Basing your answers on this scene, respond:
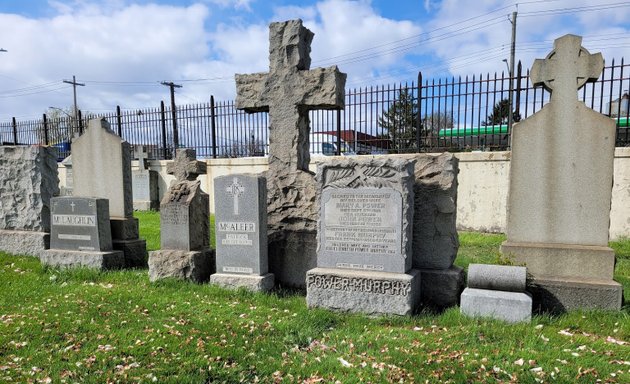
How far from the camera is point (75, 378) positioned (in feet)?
9.73

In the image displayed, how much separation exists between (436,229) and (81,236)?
16.5ft

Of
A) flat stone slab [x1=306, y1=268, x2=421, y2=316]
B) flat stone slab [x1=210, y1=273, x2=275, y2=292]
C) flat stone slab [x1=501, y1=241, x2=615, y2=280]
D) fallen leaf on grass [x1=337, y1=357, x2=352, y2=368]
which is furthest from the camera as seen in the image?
flat stone slab [x1=210, y1=273, x2=275, y2=292]

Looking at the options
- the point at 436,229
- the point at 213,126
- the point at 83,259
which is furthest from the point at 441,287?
the point at 213,126

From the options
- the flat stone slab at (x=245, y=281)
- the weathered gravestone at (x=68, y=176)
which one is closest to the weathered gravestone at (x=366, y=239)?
the flat stone slab at (x=245, y=281)

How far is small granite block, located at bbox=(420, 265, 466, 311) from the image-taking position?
4.55 m

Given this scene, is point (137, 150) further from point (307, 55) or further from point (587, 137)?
point (587, 137)

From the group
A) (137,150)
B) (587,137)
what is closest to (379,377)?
(587,137)

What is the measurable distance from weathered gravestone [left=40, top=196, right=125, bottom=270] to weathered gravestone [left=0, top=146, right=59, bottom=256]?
1.01 m

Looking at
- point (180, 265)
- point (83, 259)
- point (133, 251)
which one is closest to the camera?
point (180, 265)

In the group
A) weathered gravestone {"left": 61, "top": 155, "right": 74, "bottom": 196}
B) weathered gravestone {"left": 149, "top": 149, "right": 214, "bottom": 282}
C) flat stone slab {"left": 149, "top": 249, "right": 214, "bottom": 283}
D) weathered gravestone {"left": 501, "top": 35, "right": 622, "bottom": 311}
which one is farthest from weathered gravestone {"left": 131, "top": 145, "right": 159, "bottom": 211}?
weathered gravestone {"left": 501, "top": 35, "right": 622, "bottom": 311}

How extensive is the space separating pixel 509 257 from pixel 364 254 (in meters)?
1.62

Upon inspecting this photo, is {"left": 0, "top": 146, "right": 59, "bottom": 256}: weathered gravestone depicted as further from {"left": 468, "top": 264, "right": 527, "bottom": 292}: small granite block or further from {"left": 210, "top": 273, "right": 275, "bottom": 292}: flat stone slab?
{"left": 468, "top": 264, "right": 527, "bottom": 292}: small granite block

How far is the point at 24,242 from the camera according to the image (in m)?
7.23

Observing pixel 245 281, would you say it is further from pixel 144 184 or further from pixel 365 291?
pixel 144 184
